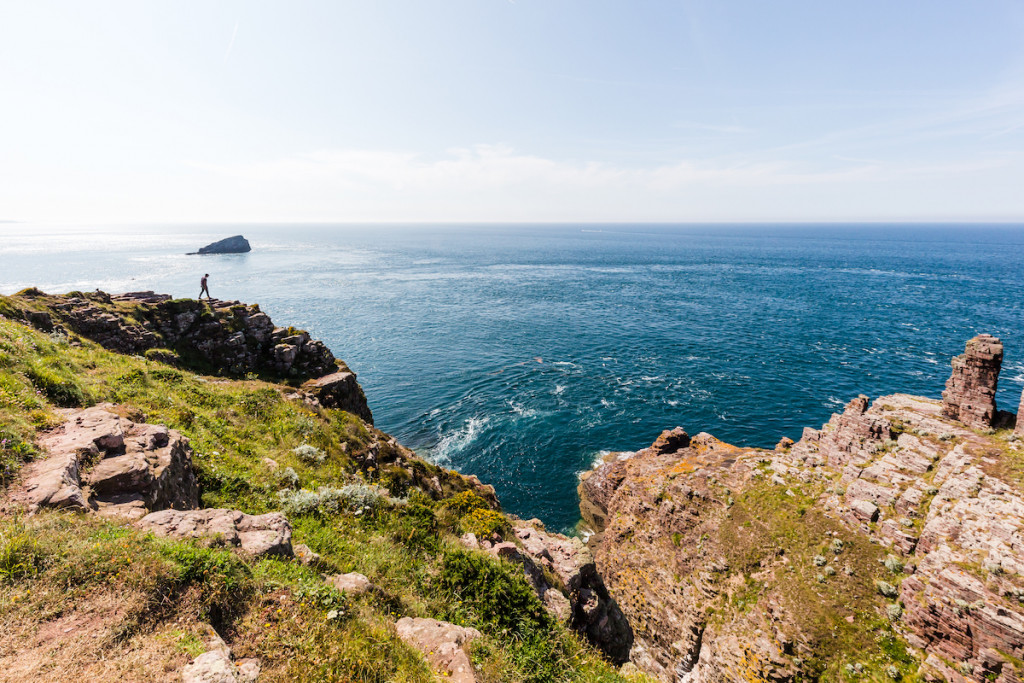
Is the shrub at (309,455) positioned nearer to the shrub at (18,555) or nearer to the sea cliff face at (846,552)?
the shrub at (18,555)

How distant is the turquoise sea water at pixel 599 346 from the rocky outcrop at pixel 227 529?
2832cm

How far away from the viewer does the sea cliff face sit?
16547 millimetres

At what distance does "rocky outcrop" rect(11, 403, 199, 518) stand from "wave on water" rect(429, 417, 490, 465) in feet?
95.4

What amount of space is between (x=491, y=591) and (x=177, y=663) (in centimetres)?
841

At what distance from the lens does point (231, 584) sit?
28.9 ft

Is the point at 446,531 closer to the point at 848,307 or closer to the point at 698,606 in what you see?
the point at 698,606

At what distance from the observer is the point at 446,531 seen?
16.7m

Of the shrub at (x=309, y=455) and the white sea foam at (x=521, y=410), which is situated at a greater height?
the shrub at (x=309, y=455)

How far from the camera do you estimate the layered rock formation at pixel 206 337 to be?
1162 inches

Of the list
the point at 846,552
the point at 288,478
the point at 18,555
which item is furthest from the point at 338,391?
the point at 846,552

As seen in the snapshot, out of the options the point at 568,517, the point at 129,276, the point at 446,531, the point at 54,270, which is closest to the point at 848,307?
the point at 568,517

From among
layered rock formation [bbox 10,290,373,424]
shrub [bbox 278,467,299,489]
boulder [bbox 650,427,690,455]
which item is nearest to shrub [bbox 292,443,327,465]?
shrub [bbox 278,467,299,489]

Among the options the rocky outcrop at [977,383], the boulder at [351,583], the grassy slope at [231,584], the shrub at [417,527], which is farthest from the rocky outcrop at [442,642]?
the rocky outcrop at [977,383]

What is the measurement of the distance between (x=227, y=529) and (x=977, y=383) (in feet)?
123
